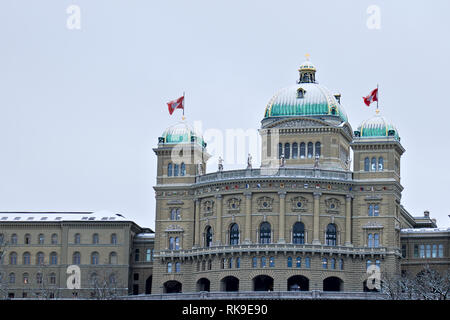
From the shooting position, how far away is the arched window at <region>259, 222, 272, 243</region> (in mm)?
129750

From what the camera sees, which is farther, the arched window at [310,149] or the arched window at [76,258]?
the arched window at [76,258]

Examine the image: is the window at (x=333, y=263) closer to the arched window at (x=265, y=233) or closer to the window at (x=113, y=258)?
the arched window at (x=265, y=233)

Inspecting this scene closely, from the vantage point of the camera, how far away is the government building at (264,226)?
424ft

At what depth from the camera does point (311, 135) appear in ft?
457

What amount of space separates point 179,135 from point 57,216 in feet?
79.7

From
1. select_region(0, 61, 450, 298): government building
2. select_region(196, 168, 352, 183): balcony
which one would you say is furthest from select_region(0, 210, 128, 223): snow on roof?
select_region(196, 168, 352, 183): balcony

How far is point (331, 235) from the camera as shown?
131 meters

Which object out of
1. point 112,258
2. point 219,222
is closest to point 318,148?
point 219,222

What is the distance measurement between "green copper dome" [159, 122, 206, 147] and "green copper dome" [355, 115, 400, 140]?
2428 cm

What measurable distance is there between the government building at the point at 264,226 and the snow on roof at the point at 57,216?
22cm

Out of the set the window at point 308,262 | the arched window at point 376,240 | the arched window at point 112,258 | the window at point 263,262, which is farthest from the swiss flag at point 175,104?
the arched window at point 376,240

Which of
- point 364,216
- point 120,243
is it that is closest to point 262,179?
point 364,216

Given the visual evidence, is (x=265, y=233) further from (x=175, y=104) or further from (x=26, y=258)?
(x=26, y=258)

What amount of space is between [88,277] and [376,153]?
46.4 meters
